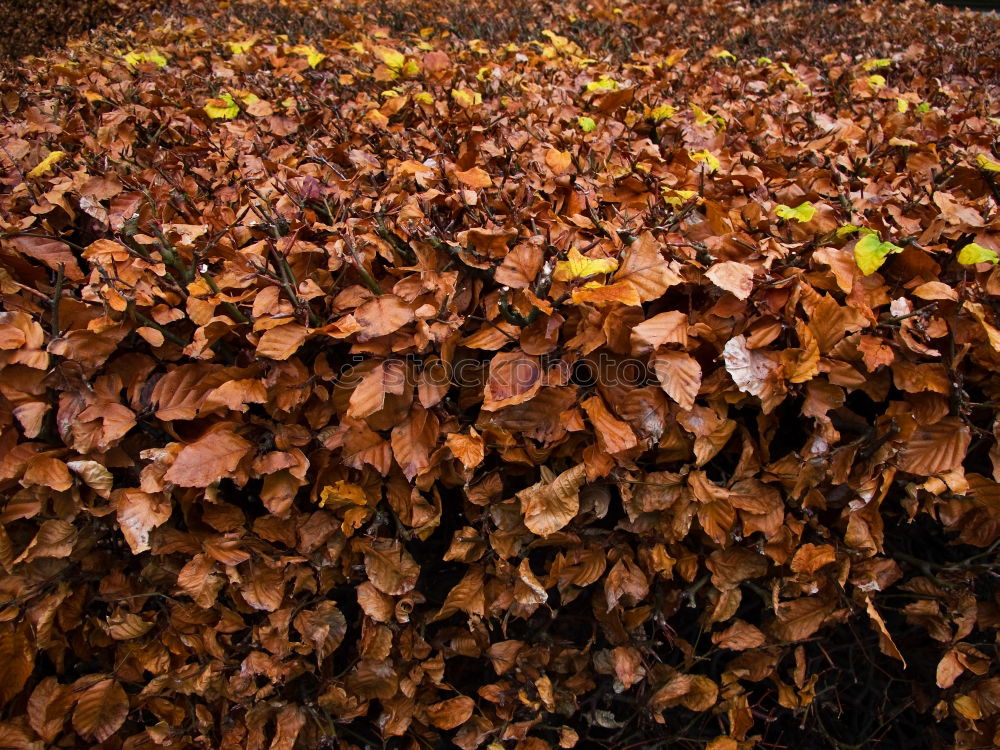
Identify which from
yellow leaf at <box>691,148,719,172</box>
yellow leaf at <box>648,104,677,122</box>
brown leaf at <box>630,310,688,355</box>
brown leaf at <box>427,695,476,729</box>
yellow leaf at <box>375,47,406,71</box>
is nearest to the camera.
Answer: brown leaf at <box>630,310,688,355</box>

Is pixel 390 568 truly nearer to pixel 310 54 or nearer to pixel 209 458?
pixel 209 458

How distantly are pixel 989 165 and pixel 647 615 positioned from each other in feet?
5.37

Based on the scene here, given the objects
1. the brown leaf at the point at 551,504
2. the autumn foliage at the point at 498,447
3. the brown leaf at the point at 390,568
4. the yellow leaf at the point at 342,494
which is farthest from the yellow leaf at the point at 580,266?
the brown leaf at the point at 390,568

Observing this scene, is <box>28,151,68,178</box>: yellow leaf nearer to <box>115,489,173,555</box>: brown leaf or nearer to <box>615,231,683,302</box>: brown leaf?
<box>115,489,173,555</box>: brown leaf

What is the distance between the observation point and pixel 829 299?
1727mm

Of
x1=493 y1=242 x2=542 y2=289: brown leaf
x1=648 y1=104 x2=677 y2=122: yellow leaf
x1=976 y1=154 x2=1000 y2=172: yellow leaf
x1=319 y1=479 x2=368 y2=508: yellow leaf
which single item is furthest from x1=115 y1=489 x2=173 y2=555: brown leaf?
x1=976 y1=154 x2=1000 y2=172: yellow leaf

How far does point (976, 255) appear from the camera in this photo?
176 cm

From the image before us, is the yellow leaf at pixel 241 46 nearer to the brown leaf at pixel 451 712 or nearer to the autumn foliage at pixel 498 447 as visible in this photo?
the autumn foliage at pixel 498 447

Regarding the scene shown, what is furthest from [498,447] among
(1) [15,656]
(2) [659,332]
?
(1) [15,656]

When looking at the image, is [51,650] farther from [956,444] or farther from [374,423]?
[956,444]

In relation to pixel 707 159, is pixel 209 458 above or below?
below

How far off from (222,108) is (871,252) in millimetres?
2421

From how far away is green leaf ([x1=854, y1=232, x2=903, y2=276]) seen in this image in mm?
1714

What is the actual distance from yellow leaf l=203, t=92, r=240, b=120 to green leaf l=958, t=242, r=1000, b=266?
2.56 metres
